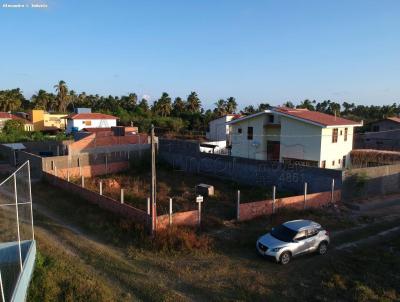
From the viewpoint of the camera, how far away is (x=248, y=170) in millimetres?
28078

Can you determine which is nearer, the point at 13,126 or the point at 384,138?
the point at 384,138

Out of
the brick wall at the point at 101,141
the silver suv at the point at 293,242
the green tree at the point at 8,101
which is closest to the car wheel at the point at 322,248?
the silver suv at the point at 293,242

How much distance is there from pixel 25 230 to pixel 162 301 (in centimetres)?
637

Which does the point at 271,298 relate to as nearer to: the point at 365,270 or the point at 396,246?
the point at 365,270

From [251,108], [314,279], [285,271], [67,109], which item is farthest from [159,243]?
[67,109]

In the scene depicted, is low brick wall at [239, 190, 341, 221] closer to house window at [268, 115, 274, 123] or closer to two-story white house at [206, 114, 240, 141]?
house window at [268, 115, 274, 123]

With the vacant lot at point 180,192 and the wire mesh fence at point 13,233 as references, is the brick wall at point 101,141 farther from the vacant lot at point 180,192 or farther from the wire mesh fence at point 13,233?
the wire mesh fence at point 13,233

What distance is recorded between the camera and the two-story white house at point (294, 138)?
99.6 feet

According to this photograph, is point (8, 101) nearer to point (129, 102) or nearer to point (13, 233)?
point (129, 102)

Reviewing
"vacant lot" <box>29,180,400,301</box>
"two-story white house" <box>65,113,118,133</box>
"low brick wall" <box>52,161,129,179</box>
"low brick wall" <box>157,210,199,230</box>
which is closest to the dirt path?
"vacant lot" <box>29,180,400,301</box>

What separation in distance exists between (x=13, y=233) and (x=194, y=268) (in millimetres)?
6563

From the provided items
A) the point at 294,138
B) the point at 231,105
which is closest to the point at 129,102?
the point at 231,105

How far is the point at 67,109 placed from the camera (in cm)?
10700

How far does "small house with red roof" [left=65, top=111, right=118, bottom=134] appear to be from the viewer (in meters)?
68.6
